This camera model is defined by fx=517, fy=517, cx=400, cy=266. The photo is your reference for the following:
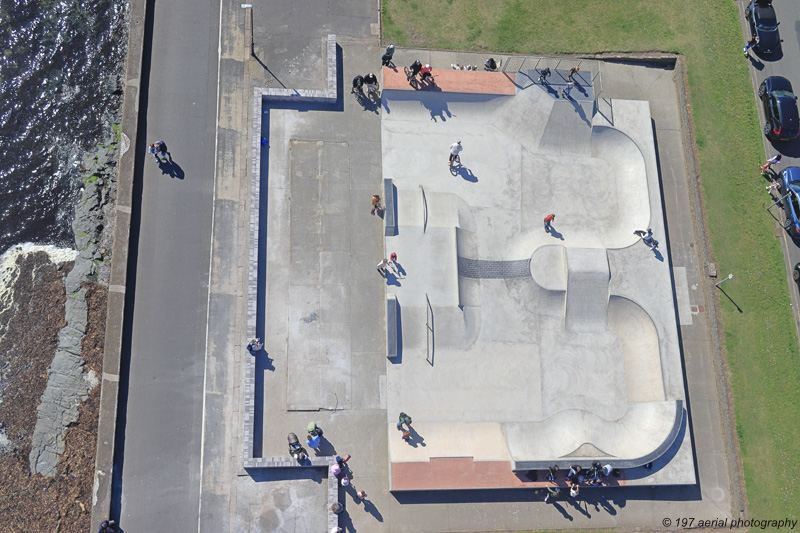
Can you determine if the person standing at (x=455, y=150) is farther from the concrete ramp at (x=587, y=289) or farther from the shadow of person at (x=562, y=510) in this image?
the shadow of person at (x=562, y=510)

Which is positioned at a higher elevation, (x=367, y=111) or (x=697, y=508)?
(x=367, y=111)

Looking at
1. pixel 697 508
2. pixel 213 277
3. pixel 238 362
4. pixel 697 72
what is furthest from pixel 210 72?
pixel 697 508

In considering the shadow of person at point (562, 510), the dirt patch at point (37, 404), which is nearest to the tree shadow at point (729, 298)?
the shadow of person at point (562, 510)

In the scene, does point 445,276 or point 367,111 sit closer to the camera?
point 445,276

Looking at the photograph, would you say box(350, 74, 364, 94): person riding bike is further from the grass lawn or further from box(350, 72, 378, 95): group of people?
the grass lawn

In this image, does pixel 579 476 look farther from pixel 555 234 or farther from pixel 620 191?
pixel 620 191

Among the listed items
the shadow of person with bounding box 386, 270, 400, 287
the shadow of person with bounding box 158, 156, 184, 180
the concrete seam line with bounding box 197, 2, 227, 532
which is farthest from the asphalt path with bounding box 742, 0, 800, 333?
the shadow of person with bounding box 158, 156, 184, 180

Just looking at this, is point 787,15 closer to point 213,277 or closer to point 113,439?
point 213,277
